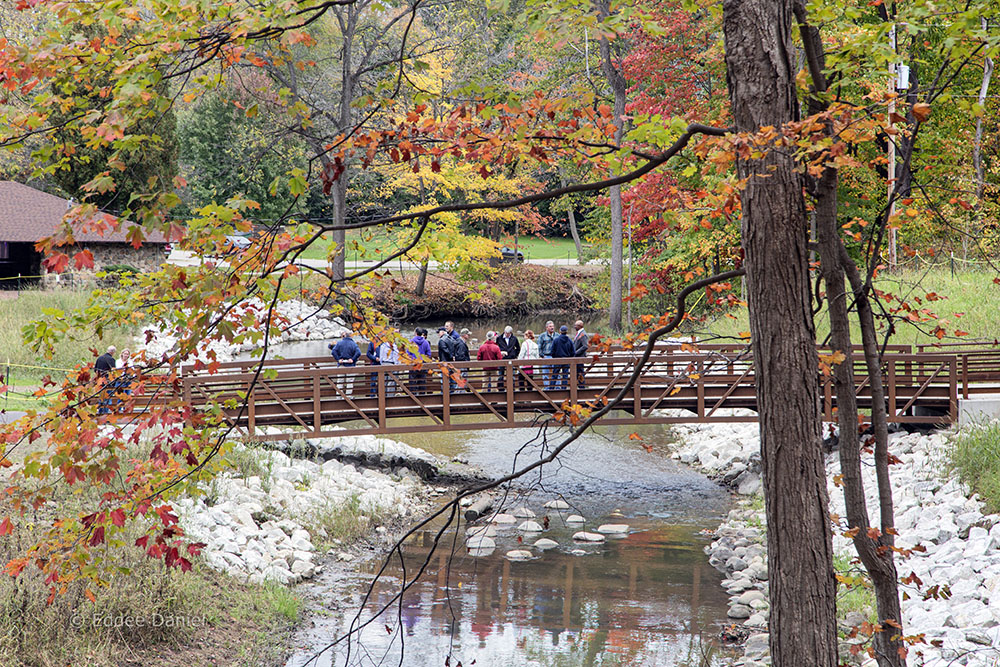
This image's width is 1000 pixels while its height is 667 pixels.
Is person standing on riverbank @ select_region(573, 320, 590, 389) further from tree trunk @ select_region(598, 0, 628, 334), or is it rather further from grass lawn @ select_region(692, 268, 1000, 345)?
tree trunk @ select_region(598, 0, 628, 334)

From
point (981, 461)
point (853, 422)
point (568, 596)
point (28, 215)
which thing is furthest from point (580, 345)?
point (28, 215)

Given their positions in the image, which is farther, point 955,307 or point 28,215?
point 28,215

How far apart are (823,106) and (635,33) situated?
75.7ft

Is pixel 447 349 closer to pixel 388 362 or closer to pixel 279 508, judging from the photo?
pixel 388 362

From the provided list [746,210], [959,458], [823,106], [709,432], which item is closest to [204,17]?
[746,210]

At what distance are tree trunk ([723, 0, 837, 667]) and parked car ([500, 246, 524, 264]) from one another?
119 ft

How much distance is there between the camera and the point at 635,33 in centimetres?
2658

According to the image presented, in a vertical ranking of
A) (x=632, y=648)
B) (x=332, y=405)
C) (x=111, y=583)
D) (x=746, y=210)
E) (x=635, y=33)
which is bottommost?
(x=632, y=648)

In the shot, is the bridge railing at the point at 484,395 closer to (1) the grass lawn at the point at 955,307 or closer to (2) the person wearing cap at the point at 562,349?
(2) the person wearing cap at the point at 562,349

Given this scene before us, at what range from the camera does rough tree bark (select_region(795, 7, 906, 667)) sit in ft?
16.1

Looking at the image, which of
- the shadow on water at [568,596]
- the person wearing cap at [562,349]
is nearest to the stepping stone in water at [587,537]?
the shadow on water at [568,596]

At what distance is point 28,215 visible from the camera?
30172 millimetres

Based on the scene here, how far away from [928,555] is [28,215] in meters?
31.1

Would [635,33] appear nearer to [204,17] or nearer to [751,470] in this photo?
[751,470]
